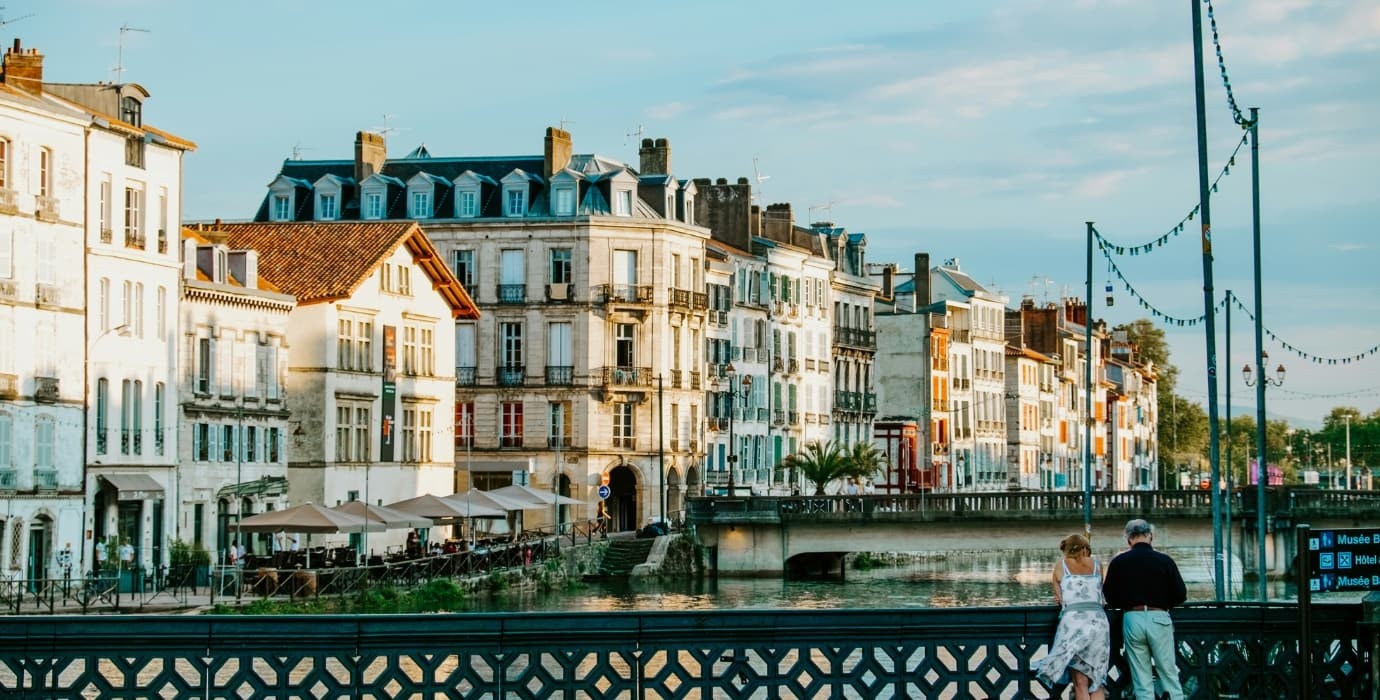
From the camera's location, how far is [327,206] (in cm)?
9112

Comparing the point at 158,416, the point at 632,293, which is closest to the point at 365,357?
the point at 158,416

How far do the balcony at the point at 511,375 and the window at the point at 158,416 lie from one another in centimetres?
2956

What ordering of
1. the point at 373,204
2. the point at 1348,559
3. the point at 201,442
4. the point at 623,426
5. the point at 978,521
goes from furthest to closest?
the point at 623,426, the point at 373,204, the point at 978,521, the point at 201,442, the point at 1348,559

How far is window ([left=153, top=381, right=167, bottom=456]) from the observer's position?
5981 cm

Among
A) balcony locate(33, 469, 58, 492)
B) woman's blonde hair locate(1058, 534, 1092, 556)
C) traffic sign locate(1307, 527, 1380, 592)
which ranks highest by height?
balcony locate(33, 469, 58, 492)

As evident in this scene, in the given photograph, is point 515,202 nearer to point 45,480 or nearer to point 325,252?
point 325,252

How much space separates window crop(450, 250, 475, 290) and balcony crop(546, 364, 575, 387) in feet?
14.1

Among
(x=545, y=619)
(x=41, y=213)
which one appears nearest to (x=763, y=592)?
(x=41, y=213)

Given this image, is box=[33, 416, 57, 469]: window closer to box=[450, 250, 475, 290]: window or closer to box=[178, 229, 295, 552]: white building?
box=[178, 229, 295, 552]: white building

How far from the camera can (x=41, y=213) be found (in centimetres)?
5428

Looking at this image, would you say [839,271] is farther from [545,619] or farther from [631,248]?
[545,619]

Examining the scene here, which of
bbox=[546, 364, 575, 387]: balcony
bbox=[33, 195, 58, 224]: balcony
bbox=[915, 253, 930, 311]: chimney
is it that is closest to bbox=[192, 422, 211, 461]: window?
bbox=[33, 195, 58, 224]: balcony

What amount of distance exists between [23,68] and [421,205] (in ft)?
107

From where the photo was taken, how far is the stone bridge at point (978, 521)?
7562cm
